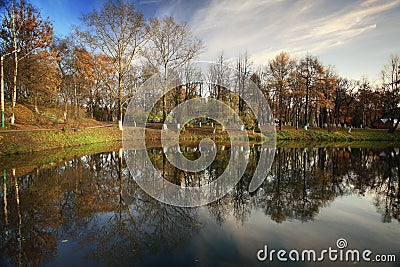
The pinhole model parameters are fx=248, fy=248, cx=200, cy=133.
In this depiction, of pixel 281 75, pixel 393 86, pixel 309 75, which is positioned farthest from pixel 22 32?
pixel 393 86

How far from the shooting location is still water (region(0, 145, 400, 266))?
4211 mm

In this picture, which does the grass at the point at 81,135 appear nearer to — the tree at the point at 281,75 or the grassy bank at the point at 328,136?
the grassy bank at the point at 328,136

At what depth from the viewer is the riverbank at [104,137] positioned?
16.6 meters

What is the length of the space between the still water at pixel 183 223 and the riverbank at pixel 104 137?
8.58m

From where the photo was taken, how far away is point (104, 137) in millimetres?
25750

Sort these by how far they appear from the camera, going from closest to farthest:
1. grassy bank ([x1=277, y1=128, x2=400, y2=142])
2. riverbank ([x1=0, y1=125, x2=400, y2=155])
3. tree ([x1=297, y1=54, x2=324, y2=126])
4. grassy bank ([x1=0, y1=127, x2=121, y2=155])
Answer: grassy bank ([x1=0, y1=127, x2=121, y2=155]), riverbank ([x1=0, y1=125, x2=400, y2=155]), grassy bank ([x1=277, y1=128, x2=400, y2=142]), tree ([x1=297, y1=54, x2=324, y2=126])

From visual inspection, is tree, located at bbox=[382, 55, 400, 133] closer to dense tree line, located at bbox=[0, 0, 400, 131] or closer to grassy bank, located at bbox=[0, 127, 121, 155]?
dense tree line, located at bbox=[0, 0, 400, 131]

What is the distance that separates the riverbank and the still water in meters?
8.58

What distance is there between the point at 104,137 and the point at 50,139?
21.7 ft

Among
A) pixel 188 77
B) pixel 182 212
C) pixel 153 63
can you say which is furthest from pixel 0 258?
pixel 188 77

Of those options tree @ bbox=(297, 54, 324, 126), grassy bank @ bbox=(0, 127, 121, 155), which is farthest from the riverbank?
tree @ bbox=(297, 54, 324, 126)

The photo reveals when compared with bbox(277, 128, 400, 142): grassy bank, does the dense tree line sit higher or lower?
higher

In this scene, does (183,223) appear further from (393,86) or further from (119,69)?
(393,86)

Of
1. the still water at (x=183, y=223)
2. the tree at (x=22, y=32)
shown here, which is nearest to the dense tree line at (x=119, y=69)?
the tree at (x=22, y=32)
